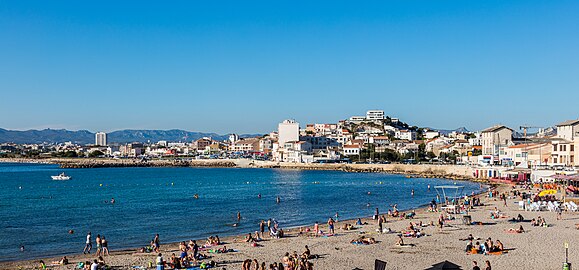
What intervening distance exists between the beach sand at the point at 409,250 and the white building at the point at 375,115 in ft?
551

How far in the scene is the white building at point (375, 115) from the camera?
194m

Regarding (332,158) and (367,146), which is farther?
(367,146)

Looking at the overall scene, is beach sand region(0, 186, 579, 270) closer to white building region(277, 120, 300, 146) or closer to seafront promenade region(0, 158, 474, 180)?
seafront promenade region(0, 158, 474, 180)

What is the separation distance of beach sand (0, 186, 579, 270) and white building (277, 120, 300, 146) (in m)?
96.7

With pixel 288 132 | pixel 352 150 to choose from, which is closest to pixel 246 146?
pixel 288 132

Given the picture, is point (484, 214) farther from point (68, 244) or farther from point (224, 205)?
point (68, 244)

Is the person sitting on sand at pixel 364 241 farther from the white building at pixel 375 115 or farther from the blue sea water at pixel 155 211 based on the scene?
the white building at pixel 375 115

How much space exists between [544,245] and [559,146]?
36966 mm

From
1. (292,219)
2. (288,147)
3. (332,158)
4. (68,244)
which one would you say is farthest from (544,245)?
(288,147)

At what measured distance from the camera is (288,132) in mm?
124125

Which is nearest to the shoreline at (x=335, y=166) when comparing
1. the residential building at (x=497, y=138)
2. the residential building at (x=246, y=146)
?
the residential building at (x=497, y=138)

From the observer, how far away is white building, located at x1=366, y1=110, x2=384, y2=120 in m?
194

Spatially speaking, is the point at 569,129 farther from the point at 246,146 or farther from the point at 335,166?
the point at 246,146

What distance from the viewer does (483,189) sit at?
50.3 m
